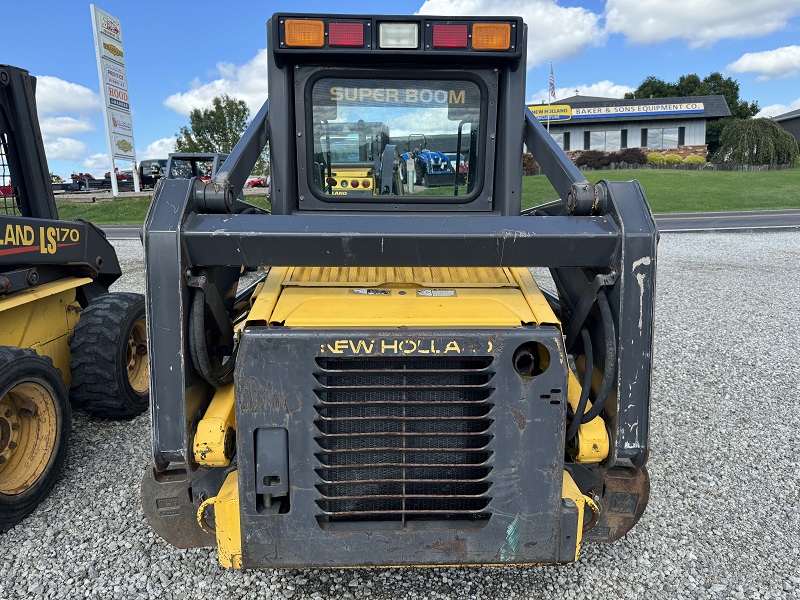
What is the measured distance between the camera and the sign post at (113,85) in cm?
2084

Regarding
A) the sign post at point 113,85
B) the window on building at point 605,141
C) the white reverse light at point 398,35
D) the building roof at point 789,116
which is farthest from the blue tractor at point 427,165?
the building roof at point 789,116

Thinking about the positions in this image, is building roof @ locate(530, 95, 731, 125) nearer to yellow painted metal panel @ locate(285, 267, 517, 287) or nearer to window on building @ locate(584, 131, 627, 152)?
window on building @ locate(584, 131, 627, 152)

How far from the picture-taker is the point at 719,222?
18219 millimetres

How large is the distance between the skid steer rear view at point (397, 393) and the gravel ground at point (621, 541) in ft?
1.29

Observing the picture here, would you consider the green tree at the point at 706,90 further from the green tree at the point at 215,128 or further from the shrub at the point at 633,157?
the green tree at the point at 215,128

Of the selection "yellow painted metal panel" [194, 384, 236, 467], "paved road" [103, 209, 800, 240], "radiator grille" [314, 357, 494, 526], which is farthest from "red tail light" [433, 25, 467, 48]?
"paved road" [103, 209, 800, 240]

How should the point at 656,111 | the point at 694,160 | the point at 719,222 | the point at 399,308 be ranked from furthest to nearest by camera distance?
the point at 656,111, the point at 694,160, the point at 719,222, the point at 399,308

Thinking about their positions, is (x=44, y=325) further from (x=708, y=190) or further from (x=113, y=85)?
(x=708, y=190)

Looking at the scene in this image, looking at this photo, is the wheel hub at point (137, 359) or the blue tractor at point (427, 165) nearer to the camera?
the blue tractor at point (427, 165)

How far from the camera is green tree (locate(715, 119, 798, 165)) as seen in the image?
4156 cm

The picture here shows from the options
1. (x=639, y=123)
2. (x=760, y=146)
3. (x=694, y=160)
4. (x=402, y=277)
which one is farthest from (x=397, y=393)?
(x=639, y=123)

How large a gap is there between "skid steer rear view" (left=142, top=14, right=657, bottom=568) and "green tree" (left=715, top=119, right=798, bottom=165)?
47.9m

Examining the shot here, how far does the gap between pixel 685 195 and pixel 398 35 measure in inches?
1095

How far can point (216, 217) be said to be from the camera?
2270mm
